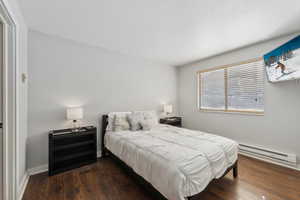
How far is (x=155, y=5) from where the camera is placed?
5.68 feet

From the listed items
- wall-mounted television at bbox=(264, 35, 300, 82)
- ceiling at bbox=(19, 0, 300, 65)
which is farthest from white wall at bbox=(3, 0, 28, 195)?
wall-mounted television at bbox=(264, 35, 300, 82)

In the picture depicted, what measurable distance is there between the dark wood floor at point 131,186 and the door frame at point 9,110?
0.49m

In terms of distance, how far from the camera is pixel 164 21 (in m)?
2.09

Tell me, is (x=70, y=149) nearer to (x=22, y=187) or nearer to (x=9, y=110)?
(x=22, y=187)

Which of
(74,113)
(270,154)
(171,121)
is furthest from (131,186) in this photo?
(270,154)

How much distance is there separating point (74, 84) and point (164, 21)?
84.7 inches

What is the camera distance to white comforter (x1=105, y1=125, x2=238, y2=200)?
1.30m

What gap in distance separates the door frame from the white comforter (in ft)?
4.25

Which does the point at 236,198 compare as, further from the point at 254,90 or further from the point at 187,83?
the point at 187,83

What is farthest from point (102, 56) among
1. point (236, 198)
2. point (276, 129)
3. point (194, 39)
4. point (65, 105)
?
point (276, 129)

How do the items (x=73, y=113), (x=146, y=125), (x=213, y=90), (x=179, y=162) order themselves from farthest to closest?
(x=213, y=90) < (x=146, y=125) < (x=73, y=113) < (x=179, y=162)

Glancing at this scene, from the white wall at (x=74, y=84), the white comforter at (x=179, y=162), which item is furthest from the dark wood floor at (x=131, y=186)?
the white wall at (x=74, y=84)

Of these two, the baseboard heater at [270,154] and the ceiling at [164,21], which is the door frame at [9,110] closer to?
the ceiling at [164,21]

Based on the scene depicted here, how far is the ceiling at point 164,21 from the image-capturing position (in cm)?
172
